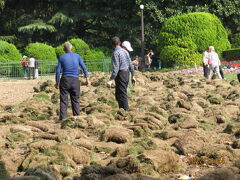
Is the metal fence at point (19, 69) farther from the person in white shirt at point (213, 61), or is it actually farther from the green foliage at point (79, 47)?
the person in white shirt at point (213, 61)

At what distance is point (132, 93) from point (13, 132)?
8256 millimetres

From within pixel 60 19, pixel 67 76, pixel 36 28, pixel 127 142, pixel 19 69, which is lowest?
pixel 127 142

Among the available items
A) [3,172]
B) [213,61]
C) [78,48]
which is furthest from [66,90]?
[78,48]

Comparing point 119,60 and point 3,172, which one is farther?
point 119,60

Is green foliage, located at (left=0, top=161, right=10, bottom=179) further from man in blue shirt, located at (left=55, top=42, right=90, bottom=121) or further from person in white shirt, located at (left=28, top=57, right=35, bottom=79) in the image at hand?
person in white shirt, located at (left=28, top=57, right=35, bottom=79)

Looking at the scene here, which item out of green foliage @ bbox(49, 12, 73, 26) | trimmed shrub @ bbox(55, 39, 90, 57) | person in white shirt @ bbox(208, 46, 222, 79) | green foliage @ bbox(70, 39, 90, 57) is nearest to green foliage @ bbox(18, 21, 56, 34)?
green foliage @ bbox(49, 12, 73, 26)

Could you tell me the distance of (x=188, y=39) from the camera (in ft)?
112

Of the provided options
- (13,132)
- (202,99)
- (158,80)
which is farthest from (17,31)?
(13,132)

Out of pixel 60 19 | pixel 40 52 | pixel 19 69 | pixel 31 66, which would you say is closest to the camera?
pixel 31 66

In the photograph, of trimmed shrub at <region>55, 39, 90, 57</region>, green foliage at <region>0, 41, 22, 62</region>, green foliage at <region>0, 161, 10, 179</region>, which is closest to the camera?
green foliage at <region>0, 161, 10, 179</region>

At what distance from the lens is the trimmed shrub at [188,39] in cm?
3400

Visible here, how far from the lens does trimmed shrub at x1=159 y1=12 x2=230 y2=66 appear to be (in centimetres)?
3400

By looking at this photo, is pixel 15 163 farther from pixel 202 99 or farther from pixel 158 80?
pixel 158 80

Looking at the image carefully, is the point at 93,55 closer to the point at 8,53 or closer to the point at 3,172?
the point at 8,53
